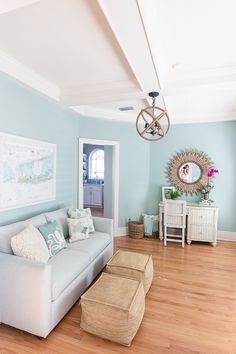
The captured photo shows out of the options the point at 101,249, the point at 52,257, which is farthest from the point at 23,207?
the point at 101,249

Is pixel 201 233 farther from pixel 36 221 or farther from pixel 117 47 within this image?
pixel 117 47

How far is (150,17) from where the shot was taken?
1668 millimetres

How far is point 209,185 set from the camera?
4.46m

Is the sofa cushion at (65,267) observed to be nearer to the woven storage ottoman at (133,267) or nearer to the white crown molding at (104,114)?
the woven storage ottoman at (133,267)

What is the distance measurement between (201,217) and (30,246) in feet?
10.8

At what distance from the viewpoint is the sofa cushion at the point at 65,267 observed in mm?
1939

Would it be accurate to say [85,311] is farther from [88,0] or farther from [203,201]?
[203,201]

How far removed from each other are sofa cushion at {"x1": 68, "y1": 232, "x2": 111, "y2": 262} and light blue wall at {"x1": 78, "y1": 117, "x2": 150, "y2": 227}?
5.23 feet

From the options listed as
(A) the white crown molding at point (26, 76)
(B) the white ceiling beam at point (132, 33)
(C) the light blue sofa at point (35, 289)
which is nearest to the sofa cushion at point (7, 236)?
(C) the light blue sofa at point (35, 289)

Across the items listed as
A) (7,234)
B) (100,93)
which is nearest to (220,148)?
(100,93)

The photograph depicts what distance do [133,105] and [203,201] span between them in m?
2.41

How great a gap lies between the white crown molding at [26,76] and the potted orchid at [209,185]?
3.26 m

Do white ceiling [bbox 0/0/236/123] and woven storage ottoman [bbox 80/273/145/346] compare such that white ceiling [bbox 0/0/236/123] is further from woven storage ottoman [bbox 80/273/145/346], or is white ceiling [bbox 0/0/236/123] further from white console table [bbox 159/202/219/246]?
woven storage ottoman [bbox 80/273/145/346]

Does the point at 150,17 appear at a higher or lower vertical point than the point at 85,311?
higher
